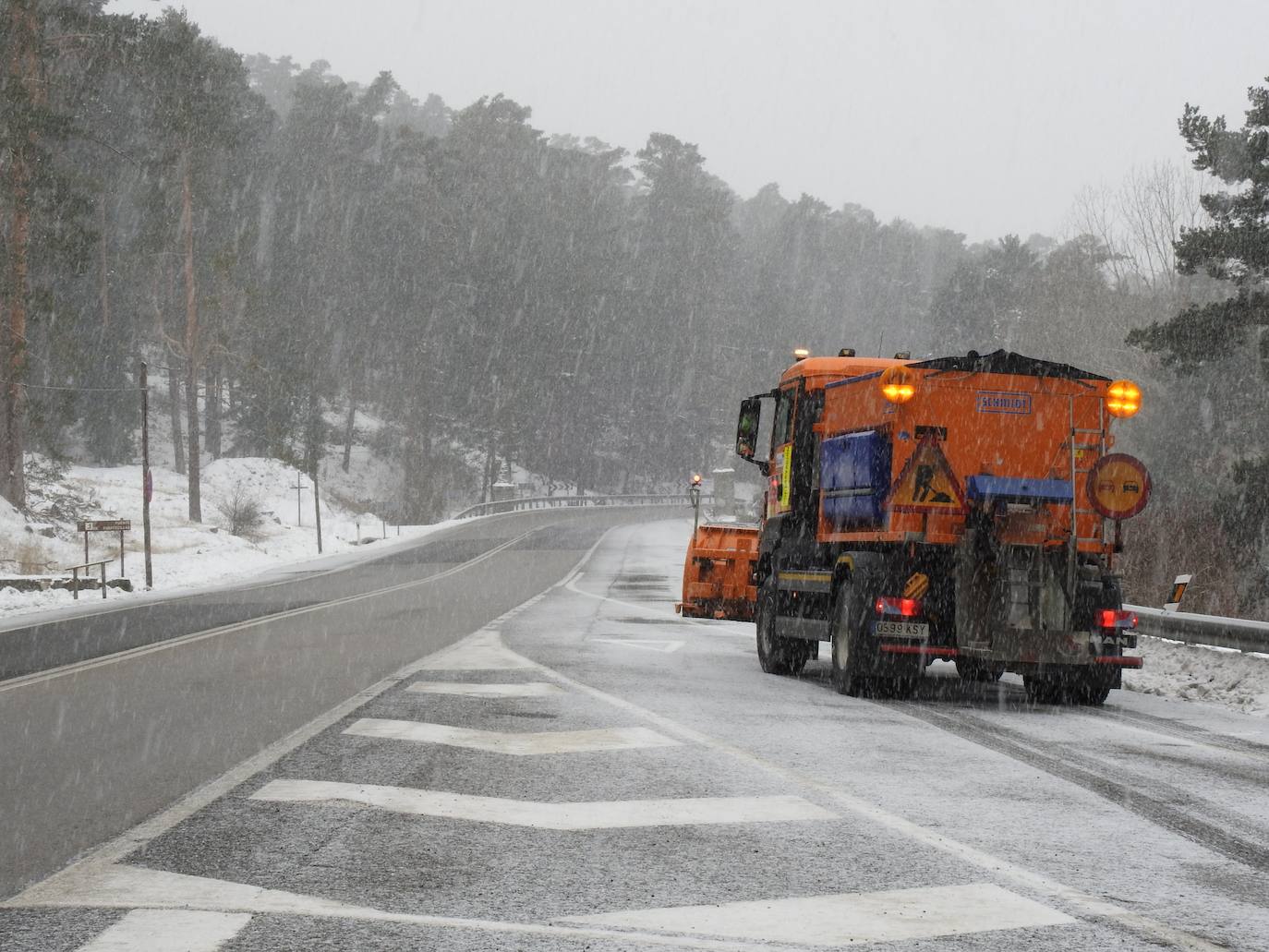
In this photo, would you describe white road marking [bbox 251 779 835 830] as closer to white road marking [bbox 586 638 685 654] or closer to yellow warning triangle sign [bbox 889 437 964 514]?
yellow warning triangle sign [bbox 889 437 964 514]

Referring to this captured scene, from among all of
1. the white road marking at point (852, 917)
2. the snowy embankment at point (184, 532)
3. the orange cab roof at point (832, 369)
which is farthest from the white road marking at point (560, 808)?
the snowy embankment at point (184, 532)

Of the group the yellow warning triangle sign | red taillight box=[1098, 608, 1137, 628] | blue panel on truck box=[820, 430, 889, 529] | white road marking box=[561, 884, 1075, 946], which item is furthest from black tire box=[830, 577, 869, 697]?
white road marking box=[561, 884, 1075, 946]

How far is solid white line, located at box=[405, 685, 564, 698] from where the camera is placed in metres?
12.2

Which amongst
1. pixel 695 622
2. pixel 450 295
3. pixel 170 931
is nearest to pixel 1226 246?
pixel 695 622

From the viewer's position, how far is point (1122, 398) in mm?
12602

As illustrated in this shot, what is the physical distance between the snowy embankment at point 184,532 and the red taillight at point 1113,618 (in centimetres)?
1960

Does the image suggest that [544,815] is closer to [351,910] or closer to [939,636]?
[351,910]

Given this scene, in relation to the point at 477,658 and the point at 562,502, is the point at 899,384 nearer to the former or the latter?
the point at 477,658

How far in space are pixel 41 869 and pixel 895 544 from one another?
26.3 feet

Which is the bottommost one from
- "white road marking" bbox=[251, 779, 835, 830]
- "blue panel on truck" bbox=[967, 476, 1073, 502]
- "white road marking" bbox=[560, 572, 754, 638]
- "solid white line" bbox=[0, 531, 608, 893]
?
"white road marking" bbox=[560, 572, 754, 638]

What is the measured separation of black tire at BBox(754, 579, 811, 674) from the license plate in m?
2.78

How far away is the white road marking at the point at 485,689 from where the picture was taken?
1224 cm

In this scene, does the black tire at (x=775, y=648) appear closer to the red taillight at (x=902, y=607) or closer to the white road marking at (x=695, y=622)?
the red taillight at (x=902, y=607)

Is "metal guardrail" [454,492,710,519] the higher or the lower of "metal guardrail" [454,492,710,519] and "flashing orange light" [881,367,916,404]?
the lower
